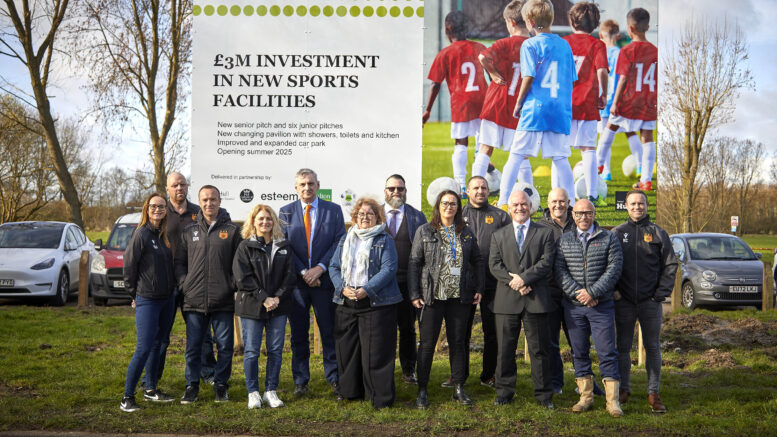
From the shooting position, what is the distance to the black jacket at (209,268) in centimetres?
574

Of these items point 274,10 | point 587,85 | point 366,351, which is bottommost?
point 366,351

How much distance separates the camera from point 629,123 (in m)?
7.62

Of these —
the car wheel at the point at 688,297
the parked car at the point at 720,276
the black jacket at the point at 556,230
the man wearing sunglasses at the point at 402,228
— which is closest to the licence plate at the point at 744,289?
the parked car at the point at 720,276

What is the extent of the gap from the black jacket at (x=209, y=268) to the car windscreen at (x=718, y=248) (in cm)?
1091

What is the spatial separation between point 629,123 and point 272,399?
508cm

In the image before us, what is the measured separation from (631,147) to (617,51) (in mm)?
1128

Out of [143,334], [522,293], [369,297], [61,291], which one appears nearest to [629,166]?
[522,293]

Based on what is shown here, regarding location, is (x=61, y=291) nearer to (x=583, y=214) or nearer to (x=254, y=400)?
(x=254, y=400)

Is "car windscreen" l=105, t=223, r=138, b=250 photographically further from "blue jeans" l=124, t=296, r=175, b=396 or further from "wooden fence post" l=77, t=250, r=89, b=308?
"blue jeans" l=124, t=296, r=175, b=396

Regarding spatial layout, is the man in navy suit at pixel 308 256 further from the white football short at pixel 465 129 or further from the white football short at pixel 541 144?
the white football short at pixel 541 144

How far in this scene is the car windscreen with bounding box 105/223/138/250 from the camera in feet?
44.5

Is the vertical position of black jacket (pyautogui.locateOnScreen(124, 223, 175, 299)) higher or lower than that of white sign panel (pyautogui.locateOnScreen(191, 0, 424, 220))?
lower

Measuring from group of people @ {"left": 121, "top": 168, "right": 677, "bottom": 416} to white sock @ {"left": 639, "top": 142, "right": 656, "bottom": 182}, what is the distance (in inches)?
80.2

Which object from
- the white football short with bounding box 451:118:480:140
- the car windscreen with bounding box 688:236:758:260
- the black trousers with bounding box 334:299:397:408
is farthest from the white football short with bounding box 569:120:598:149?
the car windscreen with bounding box 688:236:758:260
